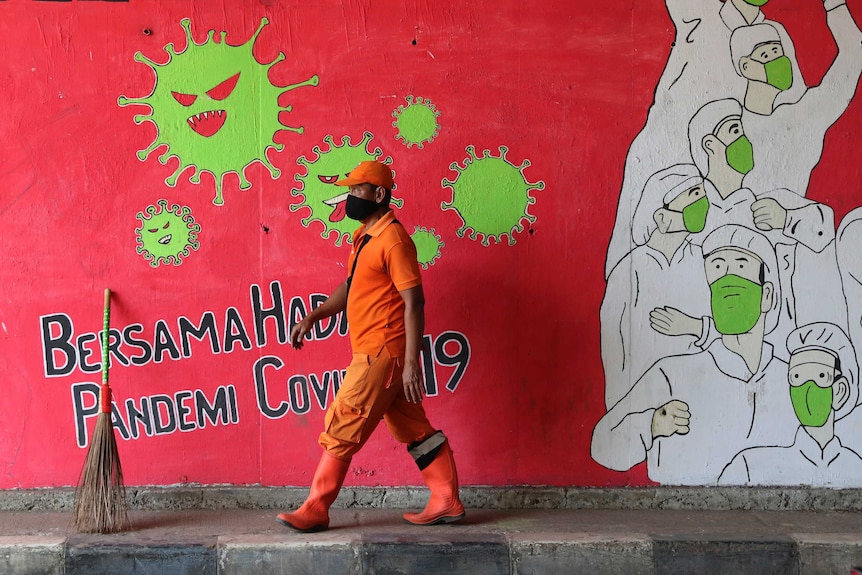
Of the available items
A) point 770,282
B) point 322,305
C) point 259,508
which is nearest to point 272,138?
point 322,305

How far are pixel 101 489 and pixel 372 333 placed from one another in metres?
1.53

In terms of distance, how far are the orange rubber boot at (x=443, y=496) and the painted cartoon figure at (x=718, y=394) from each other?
2.85 feet

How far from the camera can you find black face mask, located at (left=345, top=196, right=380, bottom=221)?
4254 mm

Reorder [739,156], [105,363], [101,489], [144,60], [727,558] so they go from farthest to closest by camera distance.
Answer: [739,156], [144,60], [105,363], [101,489], [727,558]

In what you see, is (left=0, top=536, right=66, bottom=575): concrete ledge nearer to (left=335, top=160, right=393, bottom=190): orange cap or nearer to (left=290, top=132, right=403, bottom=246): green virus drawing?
(left=290, top=132, right=403, bottom=246): green virus drawing

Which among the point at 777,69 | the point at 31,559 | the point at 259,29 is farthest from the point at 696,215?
the point at 31,559

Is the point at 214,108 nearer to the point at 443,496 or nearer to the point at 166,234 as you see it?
the point at 166,234

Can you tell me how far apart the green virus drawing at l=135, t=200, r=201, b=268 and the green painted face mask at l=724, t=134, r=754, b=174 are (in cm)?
282

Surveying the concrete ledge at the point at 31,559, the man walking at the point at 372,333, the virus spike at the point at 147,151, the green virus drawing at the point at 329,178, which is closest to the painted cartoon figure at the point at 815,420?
the man walking at the point at 372,333

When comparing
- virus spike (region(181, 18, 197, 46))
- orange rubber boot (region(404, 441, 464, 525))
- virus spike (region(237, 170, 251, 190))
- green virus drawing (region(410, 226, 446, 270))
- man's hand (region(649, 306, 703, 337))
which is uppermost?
virus spike (region(181, 18, 197, 46))

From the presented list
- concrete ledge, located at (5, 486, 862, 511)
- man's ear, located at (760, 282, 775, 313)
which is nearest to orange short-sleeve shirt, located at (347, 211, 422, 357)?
concrete ledge, located at (5, 486, 862, 511)

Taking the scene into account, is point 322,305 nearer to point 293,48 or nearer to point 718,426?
point 293,48

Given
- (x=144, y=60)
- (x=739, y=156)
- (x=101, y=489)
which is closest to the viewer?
(x=101, y=489)

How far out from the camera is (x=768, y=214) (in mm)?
4719
